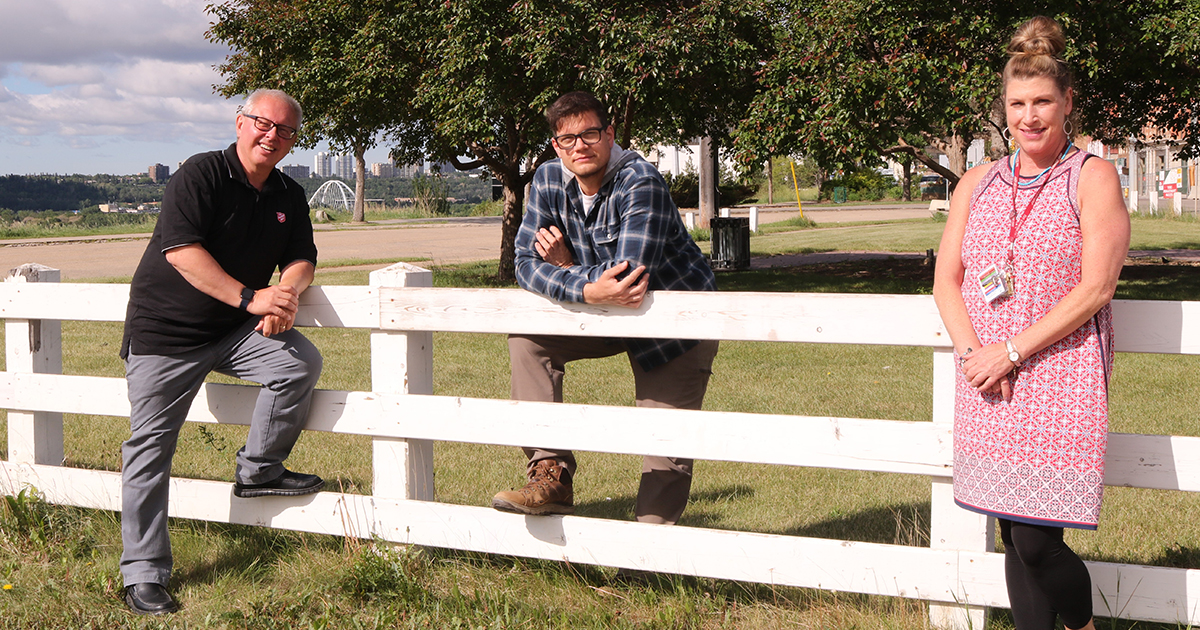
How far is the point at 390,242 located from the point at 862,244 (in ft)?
40.2

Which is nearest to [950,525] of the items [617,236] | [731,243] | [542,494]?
[542,494]

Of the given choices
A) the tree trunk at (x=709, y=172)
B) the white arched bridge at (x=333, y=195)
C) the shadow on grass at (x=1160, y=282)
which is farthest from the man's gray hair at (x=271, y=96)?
the white arched bridge at (x=333, y=195)

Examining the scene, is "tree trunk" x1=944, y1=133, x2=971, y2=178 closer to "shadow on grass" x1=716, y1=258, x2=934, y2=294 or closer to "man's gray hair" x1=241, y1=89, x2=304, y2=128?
"shadow on grass" x1=716, y1=258, x2=934, y2=294

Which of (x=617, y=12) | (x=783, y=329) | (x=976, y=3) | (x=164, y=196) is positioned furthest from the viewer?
(x=617, y=12)

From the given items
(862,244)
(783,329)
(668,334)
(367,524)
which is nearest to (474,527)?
(367,524)

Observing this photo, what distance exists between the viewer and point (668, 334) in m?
3.45

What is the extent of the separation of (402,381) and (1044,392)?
87.1 inches

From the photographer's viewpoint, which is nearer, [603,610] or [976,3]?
[603,610]

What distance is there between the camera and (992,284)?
2.79 meters

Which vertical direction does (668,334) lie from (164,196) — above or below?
below

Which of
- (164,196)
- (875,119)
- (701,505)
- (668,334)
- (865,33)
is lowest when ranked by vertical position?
(701,505)

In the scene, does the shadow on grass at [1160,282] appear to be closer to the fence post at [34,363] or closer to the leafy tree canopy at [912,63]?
the leafy tree canopy at [912,63]

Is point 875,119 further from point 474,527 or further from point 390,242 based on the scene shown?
A: point 390,242

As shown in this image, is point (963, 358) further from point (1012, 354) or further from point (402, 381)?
point (402, 381)
